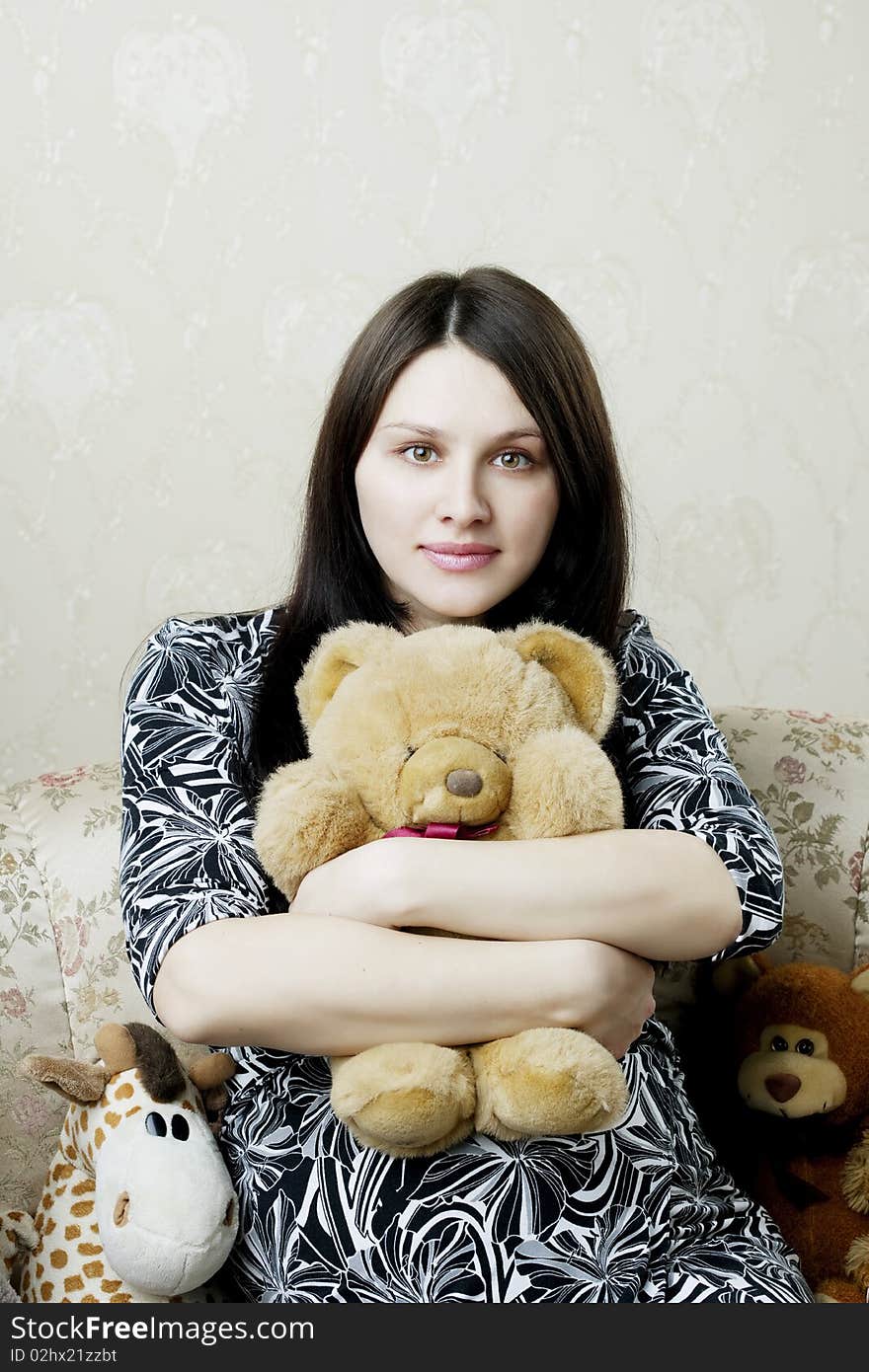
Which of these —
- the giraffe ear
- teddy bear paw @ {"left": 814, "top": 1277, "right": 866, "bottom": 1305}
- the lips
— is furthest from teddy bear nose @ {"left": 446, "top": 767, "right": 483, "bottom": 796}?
teddy bear paw @ {"left": 814, "top": 1277, "right": 866, "bottom": 1305}

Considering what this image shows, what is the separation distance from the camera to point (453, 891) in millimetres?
995

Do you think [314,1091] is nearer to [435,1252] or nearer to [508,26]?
[435,1252]

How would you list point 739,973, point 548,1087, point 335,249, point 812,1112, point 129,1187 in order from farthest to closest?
point 335,249 < point 739,973 < point 812,1112 < point 129,1187 < point 548,1087

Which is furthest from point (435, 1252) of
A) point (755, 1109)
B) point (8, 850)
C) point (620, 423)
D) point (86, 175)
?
point (86, 175)

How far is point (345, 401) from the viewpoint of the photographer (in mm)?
1362

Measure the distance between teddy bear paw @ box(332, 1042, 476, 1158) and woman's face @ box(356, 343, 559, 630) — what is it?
0.51 m

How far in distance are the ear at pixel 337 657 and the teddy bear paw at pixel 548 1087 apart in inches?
12.4

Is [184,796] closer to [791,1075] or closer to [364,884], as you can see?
[364,884]

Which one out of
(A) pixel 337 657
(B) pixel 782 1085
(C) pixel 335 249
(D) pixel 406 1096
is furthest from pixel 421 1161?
(C) pixel 335 249

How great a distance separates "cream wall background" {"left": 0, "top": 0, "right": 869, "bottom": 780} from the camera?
220cm

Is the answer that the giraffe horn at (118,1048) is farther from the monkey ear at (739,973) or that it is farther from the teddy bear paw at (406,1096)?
the monkey ear at (739,973)

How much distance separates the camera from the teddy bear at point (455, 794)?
90cm

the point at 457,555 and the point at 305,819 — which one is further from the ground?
the point at 457,555

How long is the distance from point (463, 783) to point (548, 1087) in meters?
0.22
